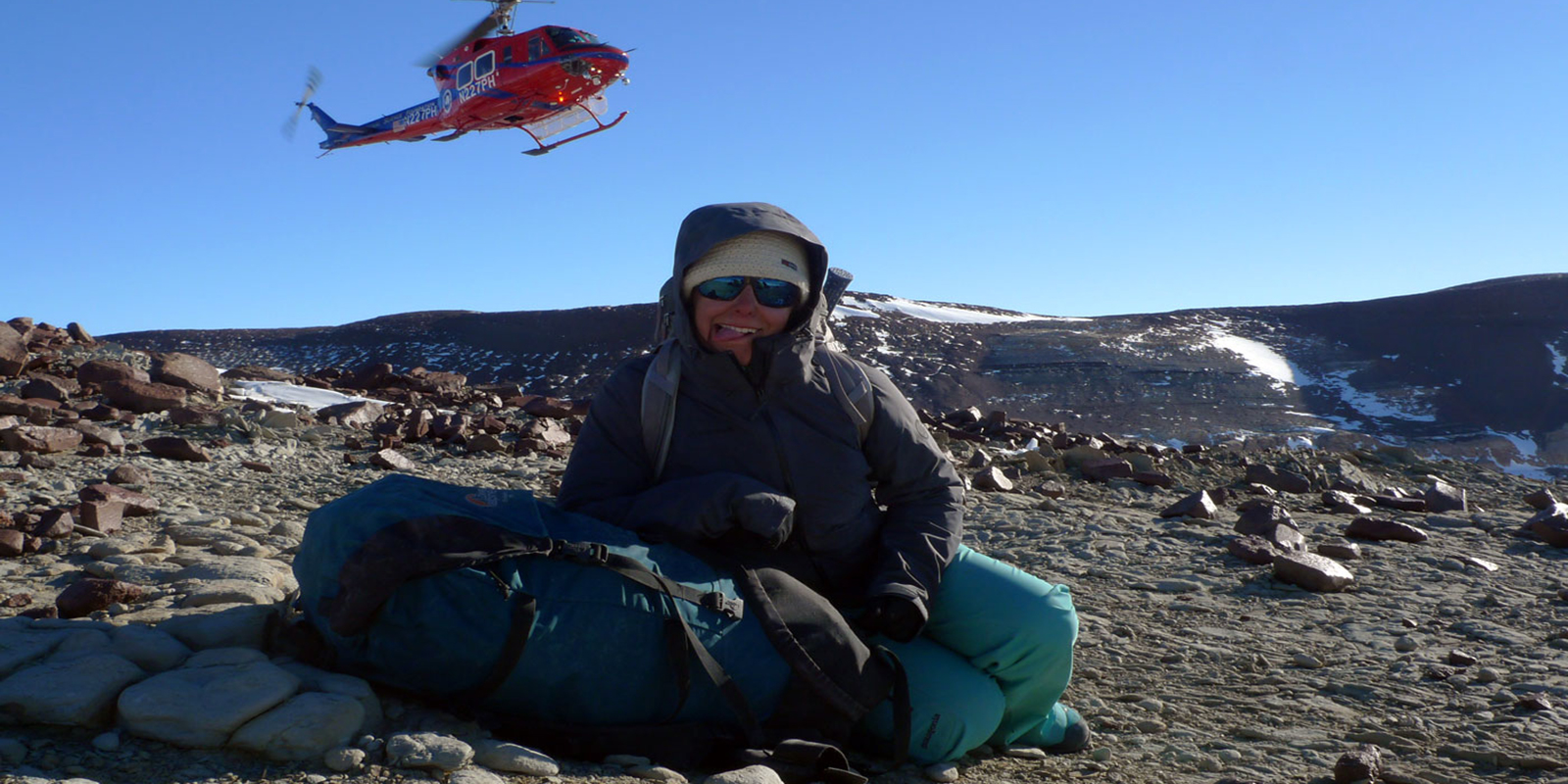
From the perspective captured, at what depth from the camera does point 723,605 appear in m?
2.50

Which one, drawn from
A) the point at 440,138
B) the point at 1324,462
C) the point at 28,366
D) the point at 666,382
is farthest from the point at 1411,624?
the point at 440,138

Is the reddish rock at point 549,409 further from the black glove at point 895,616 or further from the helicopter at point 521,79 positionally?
the helicopter at point 521,79

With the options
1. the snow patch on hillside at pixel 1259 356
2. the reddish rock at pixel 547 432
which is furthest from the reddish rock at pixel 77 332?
the snow patch on hillside at pixel 1259 356

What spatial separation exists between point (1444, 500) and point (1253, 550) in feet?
10.0

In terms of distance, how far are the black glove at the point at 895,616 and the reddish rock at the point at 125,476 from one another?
3.76m

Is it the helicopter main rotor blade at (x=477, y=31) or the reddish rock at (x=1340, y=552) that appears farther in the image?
the helicopter main rotor blade at (x=477, y=31)

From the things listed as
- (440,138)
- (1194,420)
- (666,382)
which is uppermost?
(440,138)

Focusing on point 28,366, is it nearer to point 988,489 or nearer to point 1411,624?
point 988,489

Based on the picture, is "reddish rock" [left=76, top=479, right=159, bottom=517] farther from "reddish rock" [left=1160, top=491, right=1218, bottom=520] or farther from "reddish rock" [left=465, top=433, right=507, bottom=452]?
"reddish rock" [left=1160, top=491, right=1218, bottom=520]

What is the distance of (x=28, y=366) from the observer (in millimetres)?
8172

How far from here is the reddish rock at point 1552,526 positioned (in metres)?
6.11

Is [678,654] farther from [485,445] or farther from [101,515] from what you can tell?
[485,445]

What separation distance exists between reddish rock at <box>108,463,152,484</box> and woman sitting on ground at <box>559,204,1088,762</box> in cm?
309

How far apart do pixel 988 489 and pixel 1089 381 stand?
10931 mm
